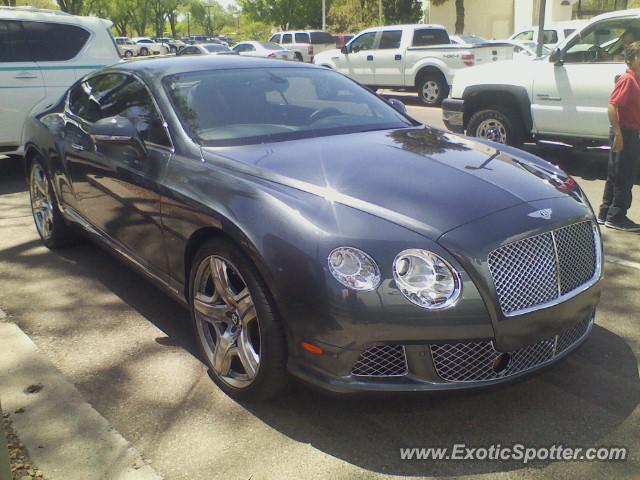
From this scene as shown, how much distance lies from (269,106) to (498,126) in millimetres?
5377

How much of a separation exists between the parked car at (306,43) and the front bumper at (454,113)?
2045 cm

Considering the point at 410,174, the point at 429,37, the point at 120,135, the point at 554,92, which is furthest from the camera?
the point at 429,37

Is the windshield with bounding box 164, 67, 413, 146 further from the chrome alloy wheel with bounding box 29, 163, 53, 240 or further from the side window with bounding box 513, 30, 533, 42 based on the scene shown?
the side window with bounding box 513, 30, 533, 42

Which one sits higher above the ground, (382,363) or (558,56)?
(558,56)

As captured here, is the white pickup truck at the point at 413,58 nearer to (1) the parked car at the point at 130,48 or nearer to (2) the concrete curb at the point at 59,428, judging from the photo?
Result: (2) the concrete curb at the point at 59,428

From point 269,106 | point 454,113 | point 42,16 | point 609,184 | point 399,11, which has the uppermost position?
point 399,11

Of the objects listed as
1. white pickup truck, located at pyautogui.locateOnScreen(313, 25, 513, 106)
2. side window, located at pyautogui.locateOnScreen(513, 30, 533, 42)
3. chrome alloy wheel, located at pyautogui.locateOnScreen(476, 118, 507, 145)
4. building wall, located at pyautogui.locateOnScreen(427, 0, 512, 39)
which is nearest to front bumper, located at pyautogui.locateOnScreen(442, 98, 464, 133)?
chrome alloy wheel, located at pyautogui.locateOnScreen(476, 118, 507, 145)

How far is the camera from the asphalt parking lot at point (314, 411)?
2.75 meters

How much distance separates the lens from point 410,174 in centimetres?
325

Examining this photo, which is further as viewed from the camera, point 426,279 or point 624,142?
point 624,142

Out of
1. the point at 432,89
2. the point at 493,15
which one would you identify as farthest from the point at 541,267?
the point at 493,15

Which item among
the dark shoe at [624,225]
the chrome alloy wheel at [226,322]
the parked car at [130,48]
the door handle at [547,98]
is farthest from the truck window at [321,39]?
the chrome alloy wheel at [226,322]

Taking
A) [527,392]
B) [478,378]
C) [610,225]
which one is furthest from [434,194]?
[610,225]

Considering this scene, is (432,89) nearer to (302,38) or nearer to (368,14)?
(302,38)
